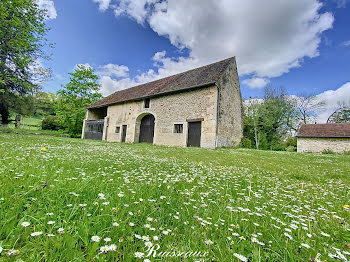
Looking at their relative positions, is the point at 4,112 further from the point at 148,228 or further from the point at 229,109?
the point at 148,228

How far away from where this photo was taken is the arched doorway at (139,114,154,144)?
17.6 m

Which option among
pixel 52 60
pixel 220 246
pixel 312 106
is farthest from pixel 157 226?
pixel 312 106

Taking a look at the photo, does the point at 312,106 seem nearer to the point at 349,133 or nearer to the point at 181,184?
the point at 349,133

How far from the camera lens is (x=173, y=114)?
1539 centimetres

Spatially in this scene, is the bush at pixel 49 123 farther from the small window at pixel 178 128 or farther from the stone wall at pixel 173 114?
the small window at pixel 178 128

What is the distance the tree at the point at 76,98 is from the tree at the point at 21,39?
40.5ft

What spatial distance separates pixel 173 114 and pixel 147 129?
416 cm

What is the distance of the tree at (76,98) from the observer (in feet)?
85.7

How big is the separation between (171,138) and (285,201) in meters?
13.3

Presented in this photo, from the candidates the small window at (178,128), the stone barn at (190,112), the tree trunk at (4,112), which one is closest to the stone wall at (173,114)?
the stone barn at (190,112)

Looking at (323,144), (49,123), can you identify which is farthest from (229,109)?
(49,123)

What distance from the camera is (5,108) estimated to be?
19.2 meters

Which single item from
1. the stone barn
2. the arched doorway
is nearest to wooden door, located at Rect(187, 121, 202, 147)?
the stone barn

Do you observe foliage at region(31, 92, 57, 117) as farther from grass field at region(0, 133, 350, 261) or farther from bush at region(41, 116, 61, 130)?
grass field at region(0, 133, 350, 261)
